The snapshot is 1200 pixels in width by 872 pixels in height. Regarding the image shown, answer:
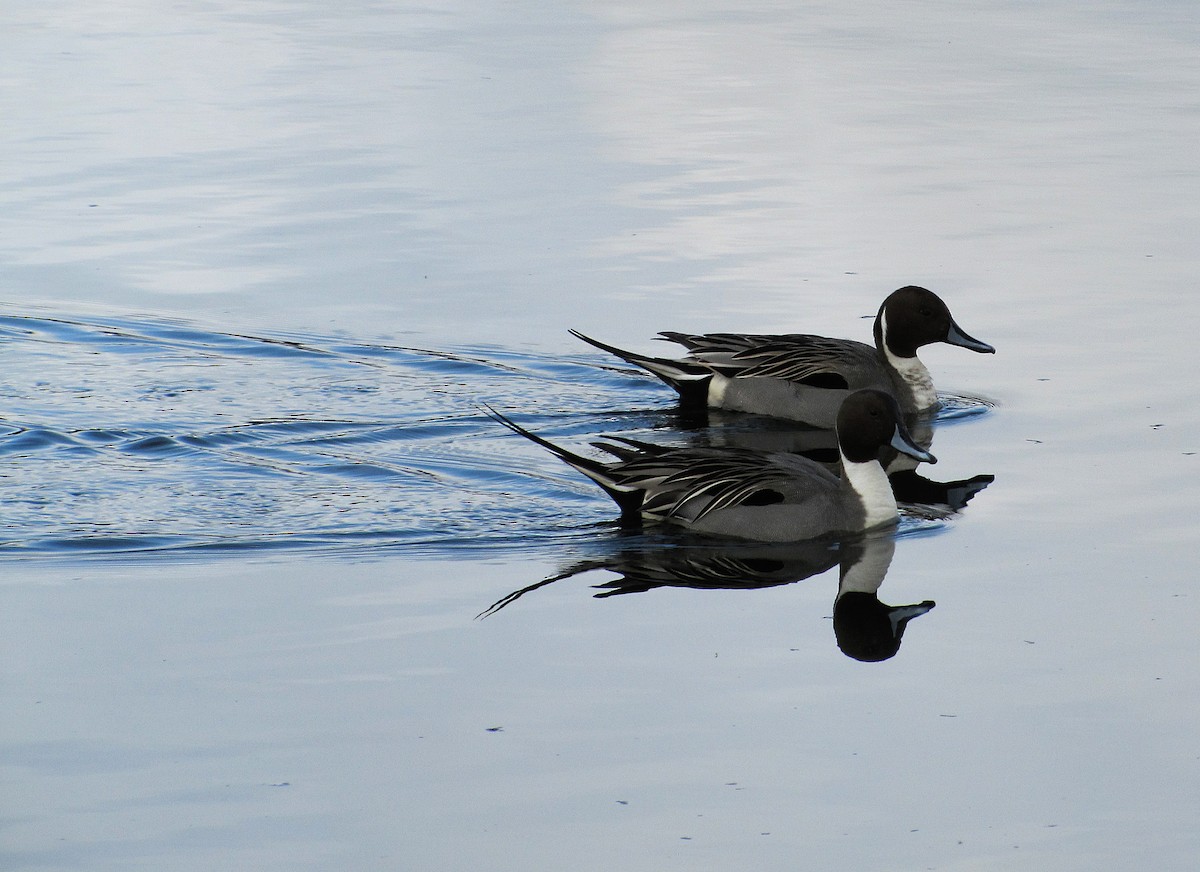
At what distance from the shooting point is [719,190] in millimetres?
15203

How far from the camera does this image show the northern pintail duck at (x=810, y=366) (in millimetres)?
10742

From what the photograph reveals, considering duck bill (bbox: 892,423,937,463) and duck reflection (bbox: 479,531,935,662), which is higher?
duck bill (bbox: 892,423,937,463)

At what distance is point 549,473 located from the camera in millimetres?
9602

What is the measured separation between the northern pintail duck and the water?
0.70 feet

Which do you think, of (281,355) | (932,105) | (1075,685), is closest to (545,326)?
(281,355)

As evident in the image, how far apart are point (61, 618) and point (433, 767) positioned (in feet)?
6.64

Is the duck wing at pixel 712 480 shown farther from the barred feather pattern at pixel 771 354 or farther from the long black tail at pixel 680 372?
the barred feather pattern at pixel 771 354

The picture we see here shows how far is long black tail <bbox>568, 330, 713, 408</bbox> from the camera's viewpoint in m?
10.6

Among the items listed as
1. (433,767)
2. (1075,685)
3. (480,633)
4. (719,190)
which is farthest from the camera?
(719,190)

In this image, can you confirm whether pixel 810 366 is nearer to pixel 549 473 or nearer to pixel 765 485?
pixel 549 473

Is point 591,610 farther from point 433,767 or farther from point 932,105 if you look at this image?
point 932,105

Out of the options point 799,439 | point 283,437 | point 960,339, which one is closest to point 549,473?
point 283,437

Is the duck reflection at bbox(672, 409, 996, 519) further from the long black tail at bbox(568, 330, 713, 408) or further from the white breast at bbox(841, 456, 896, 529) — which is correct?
the white breast at bbox(841, 456, 896, 529)

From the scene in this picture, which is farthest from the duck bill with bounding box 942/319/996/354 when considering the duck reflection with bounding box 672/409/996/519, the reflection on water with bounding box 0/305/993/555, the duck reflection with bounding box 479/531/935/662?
the duck reflection with bounding box 479/531/935/662
